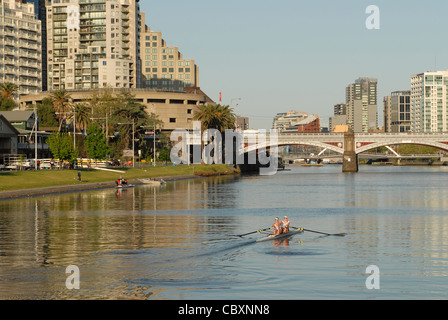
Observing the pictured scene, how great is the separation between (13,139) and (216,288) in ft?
370

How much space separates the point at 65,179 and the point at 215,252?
72.1m

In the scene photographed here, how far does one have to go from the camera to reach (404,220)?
206 ft

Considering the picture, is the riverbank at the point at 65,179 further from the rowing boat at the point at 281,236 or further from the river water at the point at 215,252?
the rowing boat at the point at 281,236

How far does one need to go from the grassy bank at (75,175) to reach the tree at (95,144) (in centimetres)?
634

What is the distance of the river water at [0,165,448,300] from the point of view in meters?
31.1

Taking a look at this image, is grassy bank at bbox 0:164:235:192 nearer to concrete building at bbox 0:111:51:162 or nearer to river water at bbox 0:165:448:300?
river water at bbox 0:165:448:300

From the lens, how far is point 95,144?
138 metres

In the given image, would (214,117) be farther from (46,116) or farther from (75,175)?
(75,175)

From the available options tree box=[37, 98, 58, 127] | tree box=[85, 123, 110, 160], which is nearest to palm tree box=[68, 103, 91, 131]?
Result: tree box=[37, 98, 58, 127]

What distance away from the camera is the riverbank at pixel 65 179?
3555 inches

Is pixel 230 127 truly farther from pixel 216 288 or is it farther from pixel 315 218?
pixel 216 288

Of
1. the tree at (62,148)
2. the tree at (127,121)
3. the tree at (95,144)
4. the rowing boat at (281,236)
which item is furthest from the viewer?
the tree at (127,121)

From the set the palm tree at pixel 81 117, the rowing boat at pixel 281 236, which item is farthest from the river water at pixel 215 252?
the palm tree at pixel 81 117

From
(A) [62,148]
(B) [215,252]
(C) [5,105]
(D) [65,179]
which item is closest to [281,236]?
(B) [215,252]
